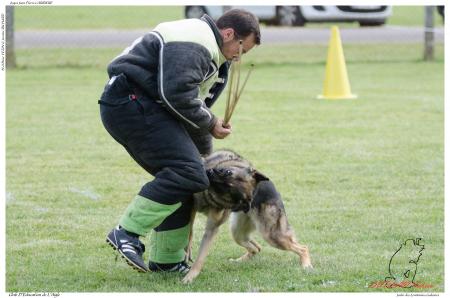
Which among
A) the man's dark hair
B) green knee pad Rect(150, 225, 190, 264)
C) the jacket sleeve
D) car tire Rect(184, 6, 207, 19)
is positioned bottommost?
car tire Rect(184, 6, 207, 19)

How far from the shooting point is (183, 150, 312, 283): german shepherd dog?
15.9ft

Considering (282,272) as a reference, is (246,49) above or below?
above

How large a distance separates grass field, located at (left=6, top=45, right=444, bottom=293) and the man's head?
1.32 meters

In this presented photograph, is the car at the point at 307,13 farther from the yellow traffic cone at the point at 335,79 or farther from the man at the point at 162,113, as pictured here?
the man at the point at 162,113

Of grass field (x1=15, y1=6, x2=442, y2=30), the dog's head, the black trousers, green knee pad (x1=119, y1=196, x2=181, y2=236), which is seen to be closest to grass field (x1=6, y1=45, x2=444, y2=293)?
green knee pad (x1=119, y1=196, x2=181, y2=236)

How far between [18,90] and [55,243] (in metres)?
8.24

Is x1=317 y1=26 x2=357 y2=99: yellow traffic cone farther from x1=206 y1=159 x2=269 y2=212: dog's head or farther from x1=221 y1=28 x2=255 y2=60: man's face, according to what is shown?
x1=221 y1=28 x2=255 y2=60: man's face

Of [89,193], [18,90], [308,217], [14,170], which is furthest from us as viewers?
[18,90]

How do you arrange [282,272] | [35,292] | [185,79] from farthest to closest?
[282,272] → [35,292] → [185,79]

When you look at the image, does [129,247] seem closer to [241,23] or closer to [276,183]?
[241,23]

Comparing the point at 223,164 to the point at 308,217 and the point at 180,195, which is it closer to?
the point at 180,195

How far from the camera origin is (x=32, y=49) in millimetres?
18406

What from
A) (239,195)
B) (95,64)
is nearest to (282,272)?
(239,195)

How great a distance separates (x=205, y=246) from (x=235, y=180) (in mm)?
440
